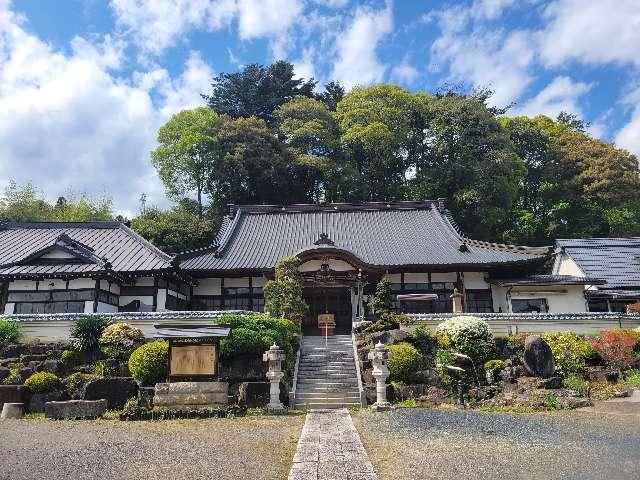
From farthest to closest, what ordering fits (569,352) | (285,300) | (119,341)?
1. (285,300)
2. (569,352)
3. (119,341)

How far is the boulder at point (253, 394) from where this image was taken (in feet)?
50.4

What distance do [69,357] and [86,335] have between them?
95 cm

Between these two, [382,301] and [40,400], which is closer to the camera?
[40,400]

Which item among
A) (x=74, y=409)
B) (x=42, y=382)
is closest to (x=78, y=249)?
(x=42, y=382)

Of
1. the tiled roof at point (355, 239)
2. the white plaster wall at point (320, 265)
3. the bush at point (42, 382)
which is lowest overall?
the bush at point (42, 382)

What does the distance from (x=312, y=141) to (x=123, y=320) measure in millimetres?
34378

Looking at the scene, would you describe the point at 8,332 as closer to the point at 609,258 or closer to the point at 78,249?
the point at 78,249

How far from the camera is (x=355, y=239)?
32.2 metres

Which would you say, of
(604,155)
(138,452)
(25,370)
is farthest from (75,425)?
(604,155)

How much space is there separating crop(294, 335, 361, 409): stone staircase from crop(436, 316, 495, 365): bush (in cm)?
390

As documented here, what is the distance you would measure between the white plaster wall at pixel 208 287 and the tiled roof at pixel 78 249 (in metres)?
3.42

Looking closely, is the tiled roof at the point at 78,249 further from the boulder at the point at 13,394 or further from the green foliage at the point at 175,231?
the green foliage at the point at 175,231

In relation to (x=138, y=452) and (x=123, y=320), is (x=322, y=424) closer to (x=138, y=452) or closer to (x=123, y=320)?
(x=138, y=452)

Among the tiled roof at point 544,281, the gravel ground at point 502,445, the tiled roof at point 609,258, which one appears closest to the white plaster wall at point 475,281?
the tiled roof at point 544,281
